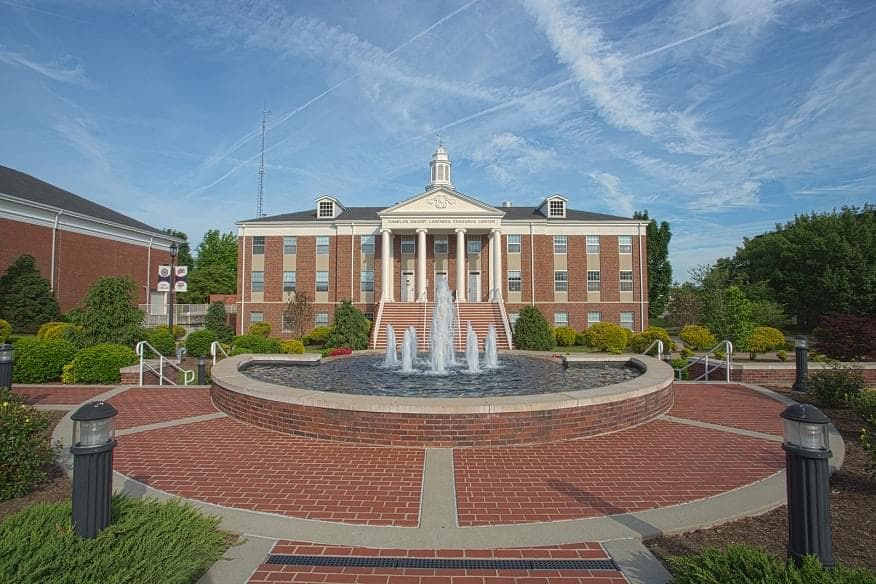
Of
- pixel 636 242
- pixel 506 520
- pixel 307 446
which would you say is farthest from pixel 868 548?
pixel 636 242

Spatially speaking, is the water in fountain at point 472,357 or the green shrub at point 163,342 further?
the green shrub at point 163,342

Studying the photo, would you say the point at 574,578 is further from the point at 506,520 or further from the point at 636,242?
the point at 636,242

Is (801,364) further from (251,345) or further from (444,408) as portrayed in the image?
(251,345)

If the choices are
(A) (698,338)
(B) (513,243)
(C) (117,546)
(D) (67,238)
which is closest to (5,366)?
(C) (117,546)

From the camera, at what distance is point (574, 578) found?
372 centimetres

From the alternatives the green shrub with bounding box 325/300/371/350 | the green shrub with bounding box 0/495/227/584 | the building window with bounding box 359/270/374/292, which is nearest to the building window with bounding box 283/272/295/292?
the building window with bounding box 359/270/374/292

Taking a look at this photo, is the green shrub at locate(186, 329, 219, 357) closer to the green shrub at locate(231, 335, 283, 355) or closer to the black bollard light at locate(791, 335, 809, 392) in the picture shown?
the green shrub at locate(231, 335, 283, 355)

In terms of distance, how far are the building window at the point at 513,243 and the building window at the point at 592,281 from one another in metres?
6.08

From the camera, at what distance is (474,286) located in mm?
36906

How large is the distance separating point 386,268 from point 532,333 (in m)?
12.9

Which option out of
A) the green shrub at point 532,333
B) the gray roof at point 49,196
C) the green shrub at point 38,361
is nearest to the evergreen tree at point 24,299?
the gray roof at point 49,196

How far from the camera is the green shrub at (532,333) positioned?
2495cm

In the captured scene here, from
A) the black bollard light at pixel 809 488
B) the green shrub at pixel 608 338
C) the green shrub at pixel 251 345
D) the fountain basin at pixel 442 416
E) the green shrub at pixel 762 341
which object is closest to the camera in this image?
the black bollard light at pixel 809 488

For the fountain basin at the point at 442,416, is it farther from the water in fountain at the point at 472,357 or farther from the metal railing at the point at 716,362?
the metal railing at the point at 716,362
